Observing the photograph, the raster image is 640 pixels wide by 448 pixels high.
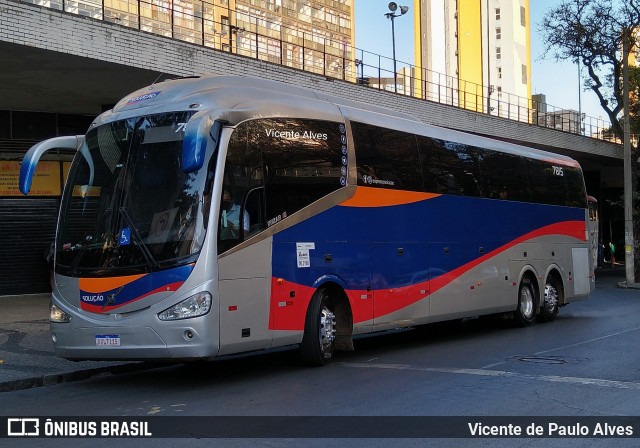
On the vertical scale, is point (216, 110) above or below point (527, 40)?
below

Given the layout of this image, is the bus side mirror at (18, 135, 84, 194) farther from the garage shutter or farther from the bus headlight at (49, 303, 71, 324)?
the garage shutter

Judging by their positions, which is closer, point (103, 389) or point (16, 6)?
point (103, 389)

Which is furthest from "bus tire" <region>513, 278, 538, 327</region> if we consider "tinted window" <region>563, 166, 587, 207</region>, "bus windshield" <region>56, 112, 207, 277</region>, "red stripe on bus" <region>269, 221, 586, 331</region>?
"bus windshield" <region>56, 112, 207, 277</region>

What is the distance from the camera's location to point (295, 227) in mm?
10586

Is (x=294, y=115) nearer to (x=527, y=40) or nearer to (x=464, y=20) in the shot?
(x=464, y=20)

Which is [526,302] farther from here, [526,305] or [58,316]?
[58,316]

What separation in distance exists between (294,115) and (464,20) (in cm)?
8576

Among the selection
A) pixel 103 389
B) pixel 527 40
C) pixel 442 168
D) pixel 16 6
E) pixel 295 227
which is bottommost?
pixel 103 389

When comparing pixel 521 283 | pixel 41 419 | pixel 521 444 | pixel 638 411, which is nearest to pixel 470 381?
pixel 638 411

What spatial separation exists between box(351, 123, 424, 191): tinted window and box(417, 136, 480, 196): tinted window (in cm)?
35

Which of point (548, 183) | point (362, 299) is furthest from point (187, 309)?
point (548, 183)

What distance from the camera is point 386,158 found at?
1265 cm

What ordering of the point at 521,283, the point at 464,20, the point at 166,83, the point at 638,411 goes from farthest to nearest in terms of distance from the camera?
1. the point at 464,20
2. the point at 521,283
3. the point at 166,83
4. the point at 638,411

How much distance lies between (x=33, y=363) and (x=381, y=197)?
599cm
